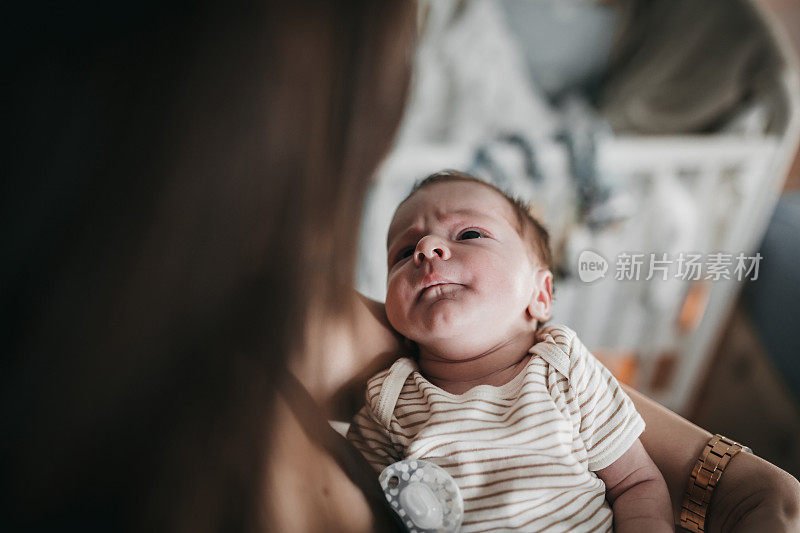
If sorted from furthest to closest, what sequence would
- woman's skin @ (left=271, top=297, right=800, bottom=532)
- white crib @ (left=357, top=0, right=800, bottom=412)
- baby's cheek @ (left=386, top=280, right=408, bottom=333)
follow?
white crib @ (left=357, top=0, right=800, bottom=412) < baby's cheek @ (left=386, top=280, right=408, bottom=333) < woman's skin @ (left=271, top=297, right=800, bottom=532)

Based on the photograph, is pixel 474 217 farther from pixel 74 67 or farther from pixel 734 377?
pixel 734 377

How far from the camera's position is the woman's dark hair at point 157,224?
252 millimetres

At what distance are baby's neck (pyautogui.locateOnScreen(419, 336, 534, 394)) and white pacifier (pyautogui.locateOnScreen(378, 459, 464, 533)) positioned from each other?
0.30 feet

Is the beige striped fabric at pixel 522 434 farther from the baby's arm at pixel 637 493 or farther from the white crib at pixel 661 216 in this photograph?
the white crib at pixel 661 216

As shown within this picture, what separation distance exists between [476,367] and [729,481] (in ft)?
0.69

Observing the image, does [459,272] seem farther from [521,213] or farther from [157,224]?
[157,224]

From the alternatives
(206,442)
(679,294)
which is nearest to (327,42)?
(206,442)

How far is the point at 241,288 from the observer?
0.30 meters

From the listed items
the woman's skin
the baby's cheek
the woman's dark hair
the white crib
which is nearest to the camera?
the woman's dark hair

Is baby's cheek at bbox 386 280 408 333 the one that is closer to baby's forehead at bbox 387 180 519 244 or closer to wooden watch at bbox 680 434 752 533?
baby's forehead at bbox 387 180 519 244

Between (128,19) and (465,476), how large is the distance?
35 cm

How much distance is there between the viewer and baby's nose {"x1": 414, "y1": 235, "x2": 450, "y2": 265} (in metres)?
0.45

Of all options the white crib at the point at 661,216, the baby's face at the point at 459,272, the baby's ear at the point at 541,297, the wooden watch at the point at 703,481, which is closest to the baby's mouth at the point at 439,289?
the baby's face at the point at 459,272

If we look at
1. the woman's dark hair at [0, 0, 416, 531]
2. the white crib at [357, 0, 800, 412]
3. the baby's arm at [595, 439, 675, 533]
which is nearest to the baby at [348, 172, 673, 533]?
the baby's arm at [595, 439, 675, 533]
